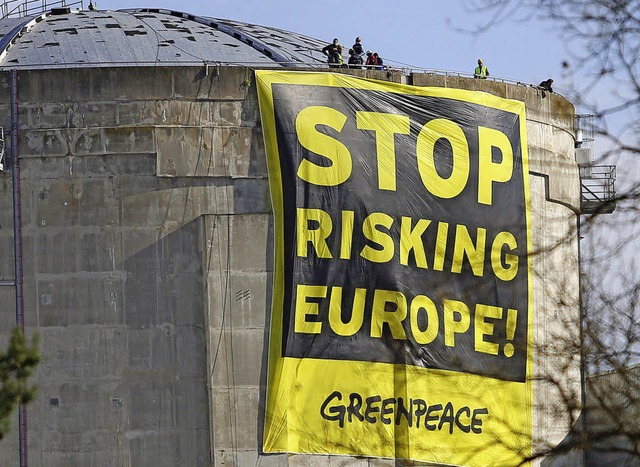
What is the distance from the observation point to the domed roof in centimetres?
3309

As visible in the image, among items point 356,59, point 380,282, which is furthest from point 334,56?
point 380,282

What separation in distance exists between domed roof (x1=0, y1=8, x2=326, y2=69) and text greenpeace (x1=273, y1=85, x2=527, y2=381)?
293 centimetres

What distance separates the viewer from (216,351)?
29.9m

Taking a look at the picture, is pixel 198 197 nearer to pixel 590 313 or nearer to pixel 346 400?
pixel 346 400

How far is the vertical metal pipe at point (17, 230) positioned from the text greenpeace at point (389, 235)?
6.07 m

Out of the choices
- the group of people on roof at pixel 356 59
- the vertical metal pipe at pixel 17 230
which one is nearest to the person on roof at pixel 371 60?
the group of people on roof at pixel 356 59

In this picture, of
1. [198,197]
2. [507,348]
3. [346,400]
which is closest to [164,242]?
[198,197]

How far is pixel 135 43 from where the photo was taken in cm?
3403

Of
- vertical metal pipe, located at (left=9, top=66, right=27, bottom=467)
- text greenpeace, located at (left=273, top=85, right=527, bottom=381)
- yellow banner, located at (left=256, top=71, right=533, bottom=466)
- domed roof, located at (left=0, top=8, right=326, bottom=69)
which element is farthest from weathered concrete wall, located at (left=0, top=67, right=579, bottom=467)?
domed roof, located at (left=0, top=8, right=326, bottom=69)

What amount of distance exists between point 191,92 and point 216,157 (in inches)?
64.2

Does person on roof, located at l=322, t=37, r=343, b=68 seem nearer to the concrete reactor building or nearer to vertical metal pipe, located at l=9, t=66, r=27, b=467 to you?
the concrete reactor building

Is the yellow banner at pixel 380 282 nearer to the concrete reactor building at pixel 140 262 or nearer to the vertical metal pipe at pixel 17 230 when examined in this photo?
the concrete reactor building at pixel 140 262

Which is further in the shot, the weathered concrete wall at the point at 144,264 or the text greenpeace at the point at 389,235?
the text greenpeace at the point at 389,235

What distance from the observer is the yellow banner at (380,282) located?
3027 centimetres
